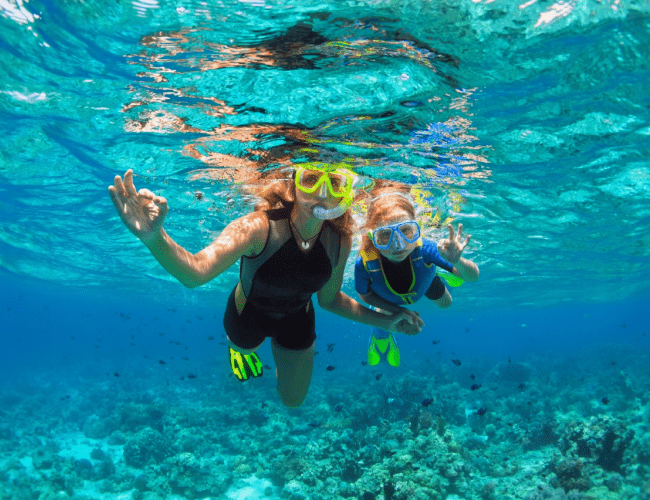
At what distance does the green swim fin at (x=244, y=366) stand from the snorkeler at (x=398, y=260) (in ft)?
7.14

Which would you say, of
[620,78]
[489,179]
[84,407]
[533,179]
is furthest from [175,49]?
[84,407]

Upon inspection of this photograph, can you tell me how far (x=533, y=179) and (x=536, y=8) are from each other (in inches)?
295

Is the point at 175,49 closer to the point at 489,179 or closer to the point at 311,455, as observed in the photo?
the point at 489,179

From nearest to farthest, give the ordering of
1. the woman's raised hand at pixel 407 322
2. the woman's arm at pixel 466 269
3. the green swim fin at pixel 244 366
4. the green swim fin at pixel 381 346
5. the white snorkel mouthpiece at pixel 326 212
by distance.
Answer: the white snorkel mouthpiece at pixel 326 212 < the woman's raised hand at pixel 407 322 < the green swim fin at pixel 244 366 < the woman's arm at pixel 466 269 < the green swim fin at pixel 381 346

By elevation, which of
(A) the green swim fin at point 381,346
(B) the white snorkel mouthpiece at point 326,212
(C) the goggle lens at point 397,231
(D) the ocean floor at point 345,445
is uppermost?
(B) the white snorkel mouthpiece at point 326,212

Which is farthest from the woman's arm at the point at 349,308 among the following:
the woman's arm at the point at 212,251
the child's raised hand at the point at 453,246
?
the woman's arm at the point at 212,251

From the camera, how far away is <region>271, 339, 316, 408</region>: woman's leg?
17.1ft

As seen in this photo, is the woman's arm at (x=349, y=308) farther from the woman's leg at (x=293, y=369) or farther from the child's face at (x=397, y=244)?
the child's face at (x=397, y=244)

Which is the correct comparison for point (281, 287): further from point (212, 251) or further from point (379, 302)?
point (379, 302)

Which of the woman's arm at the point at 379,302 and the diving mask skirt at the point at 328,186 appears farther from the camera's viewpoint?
the woman's arm at the point at 379,302

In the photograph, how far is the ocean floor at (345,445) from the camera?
454 inches

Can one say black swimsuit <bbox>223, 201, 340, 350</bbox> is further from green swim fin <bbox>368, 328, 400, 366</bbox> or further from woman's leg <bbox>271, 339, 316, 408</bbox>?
green swim fin <bbox>368, 328, 400, 366</bbox>

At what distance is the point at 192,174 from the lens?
12.3 meters

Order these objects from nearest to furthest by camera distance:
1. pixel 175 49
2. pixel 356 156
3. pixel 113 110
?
pixel 175 49 < pixel 113 110 < pixel 356 156
